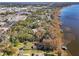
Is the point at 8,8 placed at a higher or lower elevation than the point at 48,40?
higher

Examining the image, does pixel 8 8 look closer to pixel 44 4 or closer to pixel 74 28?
pixel 44 4

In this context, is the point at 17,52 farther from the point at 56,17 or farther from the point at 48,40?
the point at 56,17

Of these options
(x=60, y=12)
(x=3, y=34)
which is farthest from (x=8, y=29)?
(x=60, y=12)

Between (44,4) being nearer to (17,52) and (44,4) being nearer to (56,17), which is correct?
(56,17)

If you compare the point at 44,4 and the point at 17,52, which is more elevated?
the point at 44,4

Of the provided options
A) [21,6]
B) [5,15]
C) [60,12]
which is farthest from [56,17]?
[5,15]

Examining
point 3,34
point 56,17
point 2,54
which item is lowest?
point 2,54
